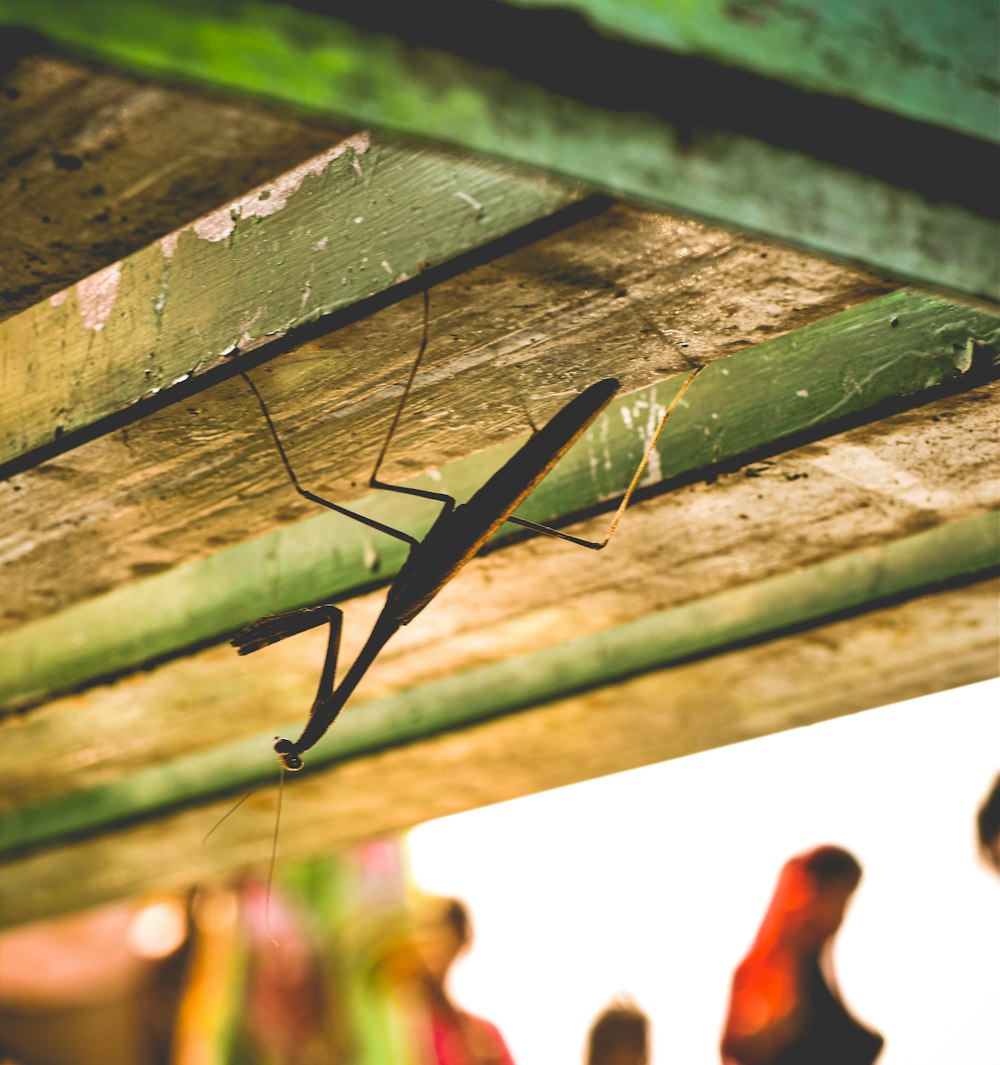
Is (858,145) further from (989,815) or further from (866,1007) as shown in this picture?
(866,1007)

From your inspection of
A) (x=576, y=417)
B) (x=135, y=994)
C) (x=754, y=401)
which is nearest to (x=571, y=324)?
(x=576, y=417)

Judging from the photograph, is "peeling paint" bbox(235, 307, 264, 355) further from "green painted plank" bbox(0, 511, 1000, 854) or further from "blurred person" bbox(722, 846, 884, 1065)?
"blurred person" bbox(722, 846, 884, 1065)

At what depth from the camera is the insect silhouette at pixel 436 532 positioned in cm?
176

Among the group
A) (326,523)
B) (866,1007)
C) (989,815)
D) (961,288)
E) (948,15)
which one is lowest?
(866,1007)

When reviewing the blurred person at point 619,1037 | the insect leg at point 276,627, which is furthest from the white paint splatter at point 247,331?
the blurred person at point 619,1037

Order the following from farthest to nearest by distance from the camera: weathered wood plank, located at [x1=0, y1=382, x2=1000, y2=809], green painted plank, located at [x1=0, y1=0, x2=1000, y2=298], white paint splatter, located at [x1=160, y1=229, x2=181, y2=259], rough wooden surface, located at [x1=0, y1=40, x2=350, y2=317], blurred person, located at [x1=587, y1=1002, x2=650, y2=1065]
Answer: blurred person, located at [x1=587, y1=1002, x2=650, y2=1065]
weathered wood plank, located at [x1=0, y1=382, x2=1000, y2=809]
white paint splatter, located at [x1=160, y1=229, x2=181, y2=259]
rough wooden surface, located at [x1=0, y1=40, x2=350, y2=317]
green painted plank, located at [x1=0, y1=0, x2=1000, y2=298]

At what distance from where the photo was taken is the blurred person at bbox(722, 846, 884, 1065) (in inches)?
104

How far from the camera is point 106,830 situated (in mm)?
3818

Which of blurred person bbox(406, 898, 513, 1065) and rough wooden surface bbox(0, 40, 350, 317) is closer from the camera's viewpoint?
rough wooden surface bbox(0, 40, 350, 317)

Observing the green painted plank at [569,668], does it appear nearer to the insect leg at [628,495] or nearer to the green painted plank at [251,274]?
the insect leg at [628,495]

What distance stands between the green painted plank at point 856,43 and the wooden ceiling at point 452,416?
2 centimetres

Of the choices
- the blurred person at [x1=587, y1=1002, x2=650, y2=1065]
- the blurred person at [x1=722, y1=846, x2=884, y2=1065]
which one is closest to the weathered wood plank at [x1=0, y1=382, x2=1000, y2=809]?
the blurred person at [x1=722, y1=846, x2=884, y2=1065]

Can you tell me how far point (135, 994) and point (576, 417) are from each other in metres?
3.77

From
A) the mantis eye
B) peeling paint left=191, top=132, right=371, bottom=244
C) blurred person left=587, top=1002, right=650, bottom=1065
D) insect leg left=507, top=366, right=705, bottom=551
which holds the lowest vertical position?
blurred person left=587, top=1002, right=650, bottom=1065
